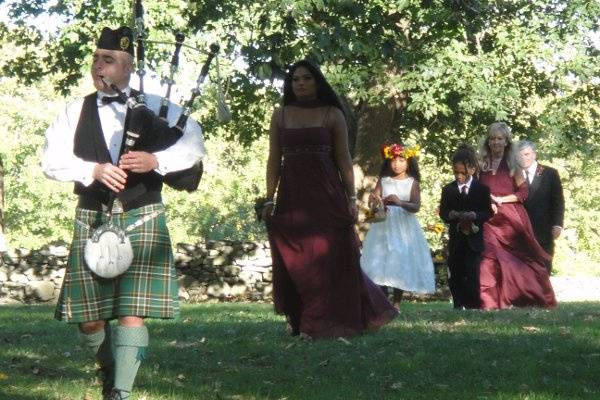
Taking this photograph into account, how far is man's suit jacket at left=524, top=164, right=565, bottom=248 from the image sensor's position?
1595cm

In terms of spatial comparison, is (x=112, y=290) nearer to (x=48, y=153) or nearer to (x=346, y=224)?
(x=48, y=153)

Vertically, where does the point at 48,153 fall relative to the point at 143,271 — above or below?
above

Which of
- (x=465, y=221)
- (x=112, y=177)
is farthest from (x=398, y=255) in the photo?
(x=112, y=177)

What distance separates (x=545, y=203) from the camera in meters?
16.1

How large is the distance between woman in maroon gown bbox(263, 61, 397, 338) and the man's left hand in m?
4.25

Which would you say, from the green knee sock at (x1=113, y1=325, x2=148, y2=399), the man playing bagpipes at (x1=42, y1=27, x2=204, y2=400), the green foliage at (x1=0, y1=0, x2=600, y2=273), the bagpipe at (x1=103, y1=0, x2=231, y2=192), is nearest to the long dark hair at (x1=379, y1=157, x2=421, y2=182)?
the green foliage at (x1=0, y1=0, x2=600, y2=273)

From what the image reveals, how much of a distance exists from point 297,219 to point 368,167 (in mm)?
17000

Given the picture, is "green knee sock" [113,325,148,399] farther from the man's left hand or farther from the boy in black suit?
the boy in black suit

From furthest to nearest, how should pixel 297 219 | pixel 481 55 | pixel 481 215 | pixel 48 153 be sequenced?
pixel 481 55 < pixel 481 215 < pixel 297 219 < pixel 48 153

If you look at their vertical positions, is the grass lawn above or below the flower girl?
below

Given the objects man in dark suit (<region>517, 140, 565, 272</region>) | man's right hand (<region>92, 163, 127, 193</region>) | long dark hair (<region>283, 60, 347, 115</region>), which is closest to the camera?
man's right hand (<region>92, 163, 127, 193</region>)

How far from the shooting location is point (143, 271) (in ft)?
21.2

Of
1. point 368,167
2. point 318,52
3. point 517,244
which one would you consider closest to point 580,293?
point 368,167

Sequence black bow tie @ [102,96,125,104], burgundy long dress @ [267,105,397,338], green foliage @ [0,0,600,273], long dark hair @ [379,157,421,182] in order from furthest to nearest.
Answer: green foliage @ [0,0,600,273]
long dark hair @ [379,157,421,182]
burgundy long dress @ [267,105,397,338]
black bow tie @ [102,96,125,104]
